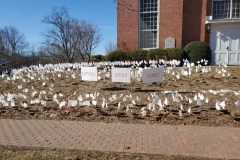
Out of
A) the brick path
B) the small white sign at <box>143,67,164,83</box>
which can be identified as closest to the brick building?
the small white sign at <box>143,67,164,83</box>

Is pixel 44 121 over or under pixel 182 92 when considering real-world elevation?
under

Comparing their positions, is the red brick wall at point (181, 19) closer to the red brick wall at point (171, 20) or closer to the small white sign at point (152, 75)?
the red brick wall at point (171, 20)

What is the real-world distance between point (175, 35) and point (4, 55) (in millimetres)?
29572

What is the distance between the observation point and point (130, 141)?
13.2 ft

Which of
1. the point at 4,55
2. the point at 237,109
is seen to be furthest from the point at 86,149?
the point at 4,55

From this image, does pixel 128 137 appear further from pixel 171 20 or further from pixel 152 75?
pixel 171 20

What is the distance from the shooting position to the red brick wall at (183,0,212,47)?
48.7ft

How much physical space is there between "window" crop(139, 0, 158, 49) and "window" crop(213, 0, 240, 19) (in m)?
4.34

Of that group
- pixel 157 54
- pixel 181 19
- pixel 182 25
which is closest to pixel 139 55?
pixel 157 54

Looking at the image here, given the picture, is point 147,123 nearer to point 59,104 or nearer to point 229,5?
point 59,104

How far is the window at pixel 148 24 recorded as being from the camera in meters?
15.9

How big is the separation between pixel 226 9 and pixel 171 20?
394cm

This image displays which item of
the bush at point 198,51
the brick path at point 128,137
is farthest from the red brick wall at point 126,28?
the brick path at point 128,137

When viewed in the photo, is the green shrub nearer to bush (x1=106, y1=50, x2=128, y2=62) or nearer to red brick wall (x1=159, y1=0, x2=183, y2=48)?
red brick wall (x1=159, y1=0, x2=183, y2=48)
